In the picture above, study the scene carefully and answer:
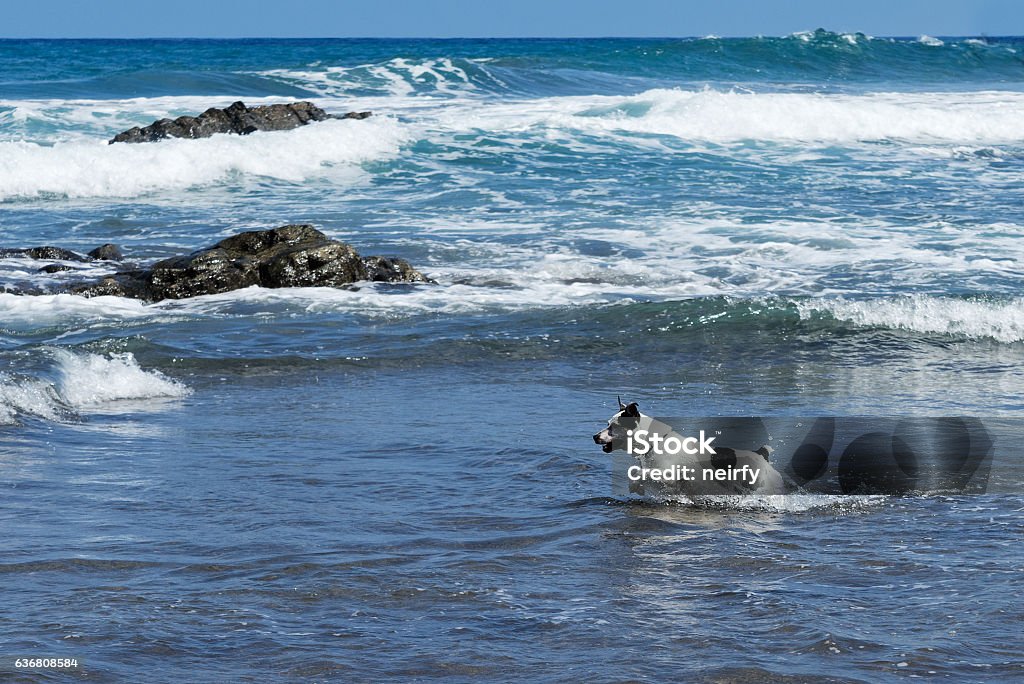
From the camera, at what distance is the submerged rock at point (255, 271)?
10602 mm

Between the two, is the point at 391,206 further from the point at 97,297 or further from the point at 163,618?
the point at 163,618

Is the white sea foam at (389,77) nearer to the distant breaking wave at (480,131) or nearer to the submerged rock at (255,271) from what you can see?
the distant breaking wave at (480,131)

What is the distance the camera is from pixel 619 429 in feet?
15.7

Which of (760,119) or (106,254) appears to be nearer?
(106,254)

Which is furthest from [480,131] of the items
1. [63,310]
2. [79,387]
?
[79,387]

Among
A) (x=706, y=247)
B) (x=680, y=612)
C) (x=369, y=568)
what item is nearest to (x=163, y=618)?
(x=369, y=568)

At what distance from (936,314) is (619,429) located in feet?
17.9

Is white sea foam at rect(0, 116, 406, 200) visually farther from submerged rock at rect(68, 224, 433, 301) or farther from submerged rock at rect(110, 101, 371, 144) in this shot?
submerged rock at rect(68, 224, 433, 301)

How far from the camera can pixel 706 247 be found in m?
13.0

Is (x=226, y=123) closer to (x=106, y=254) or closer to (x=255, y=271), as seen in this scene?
(x=106, y=254)

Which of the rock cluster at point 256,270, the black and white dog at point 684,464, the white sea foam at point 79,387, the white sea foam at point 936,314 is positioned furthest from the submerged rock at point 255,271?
the black and white dog at point 684,464

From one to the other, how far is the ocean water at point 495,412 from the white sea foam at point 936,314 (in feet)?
0.12

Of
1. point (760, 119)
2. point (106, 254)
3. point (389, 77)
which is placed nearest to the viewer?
point (106, 254)

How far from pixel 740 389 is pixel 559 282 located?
3.85m
